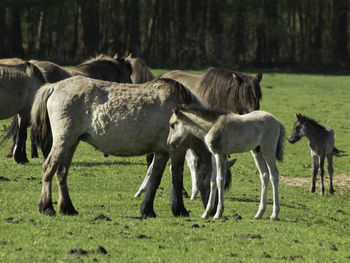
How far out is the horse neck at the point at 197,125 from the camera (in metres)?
9.09

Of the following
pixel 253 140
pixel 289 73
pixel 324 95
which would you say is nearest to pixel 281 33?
pixel 289 73

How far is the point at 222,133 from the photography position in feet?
30.2

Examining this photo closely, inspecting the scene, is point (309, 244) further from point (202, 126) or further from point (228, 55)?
point (228, 55)

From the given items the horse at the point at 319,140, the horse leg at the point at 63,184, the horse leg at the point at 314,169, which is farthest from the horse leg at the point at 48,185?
the horse at the point at 319,140

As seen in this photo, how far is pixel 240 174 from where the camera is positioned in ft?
54.5

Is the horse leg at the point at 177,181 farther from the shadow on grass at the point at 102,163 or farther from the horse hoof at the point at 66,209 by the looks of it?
the shadow on grass at the point at 102,163

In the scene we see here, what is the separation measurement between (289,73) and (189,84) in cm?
3366

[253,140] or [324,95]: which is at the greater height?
[253,140]

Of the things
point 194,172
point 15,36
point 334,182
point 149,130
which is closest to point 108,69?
point 194,172

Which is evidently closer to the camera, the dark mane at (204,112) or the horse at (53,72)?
the dark mane at (204,112)

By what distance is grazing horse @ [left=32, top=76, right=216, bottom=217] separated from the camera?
8.95 metres

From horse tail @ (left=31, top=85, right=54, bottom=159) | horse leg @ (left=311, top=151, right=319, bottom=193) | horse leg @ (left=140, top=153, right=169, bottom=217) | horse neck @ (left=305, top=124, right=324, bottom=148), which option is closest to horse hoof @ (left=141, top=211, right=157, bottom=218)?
horse leg @ (left=140, top=153, right=169, bottom=217)

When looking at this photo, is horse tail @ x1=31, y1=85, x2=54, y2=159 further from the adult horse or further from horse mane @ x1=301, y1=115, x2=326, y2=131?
horse mane @ x1=301, y1=115, x2=326, y2=131

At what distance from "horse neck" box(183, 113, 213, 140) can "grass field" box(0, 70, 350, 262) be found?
Answer: 1.24 meters
